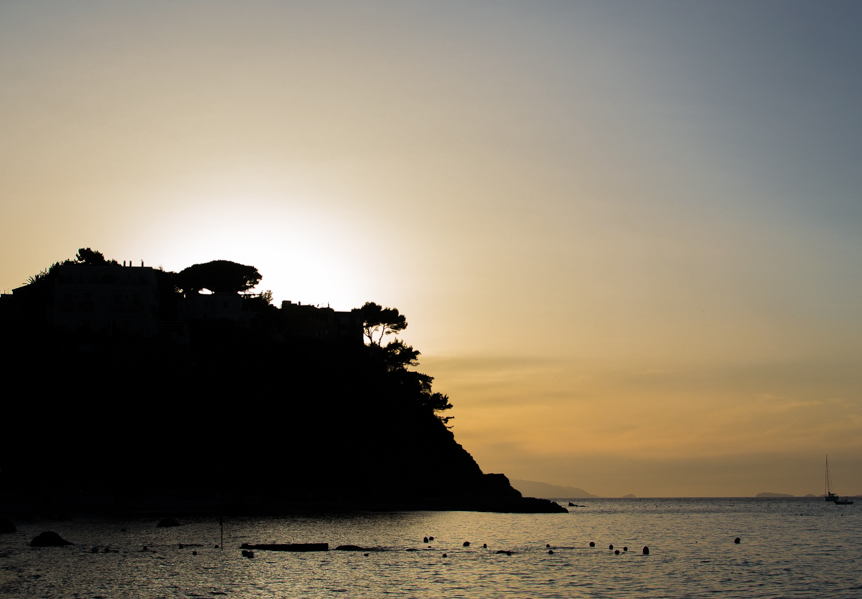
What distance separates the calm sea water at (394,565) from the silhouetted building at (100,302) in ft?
157

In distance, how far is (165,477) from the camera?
10612cm

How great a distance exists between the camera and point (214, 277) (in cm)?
16488

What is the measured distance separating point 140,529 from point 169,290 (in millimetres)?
95864

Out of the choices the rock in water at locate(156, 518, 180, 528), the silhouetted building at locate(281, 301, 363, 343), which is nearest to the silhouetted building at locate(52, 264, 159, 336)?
the silhouetted building at locate(281, 301, 363, 343)

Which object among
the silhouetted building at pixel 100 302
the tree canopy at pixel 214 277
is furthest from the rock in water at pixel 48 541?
the tree canopy at pixel 214 277

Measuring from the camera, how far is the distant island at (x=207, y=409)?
103062mm

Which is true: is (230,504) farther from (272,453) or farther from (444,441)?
(444,441)

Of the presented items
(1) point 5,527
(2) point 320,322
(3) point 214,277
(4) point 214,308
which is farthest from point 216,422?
(3) point 214,277

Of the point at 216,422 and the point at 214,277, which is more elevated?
the point at 214,277

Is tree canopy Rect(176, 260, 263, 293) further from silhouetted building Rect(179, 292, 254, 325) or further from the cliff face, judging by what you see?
the cliff face

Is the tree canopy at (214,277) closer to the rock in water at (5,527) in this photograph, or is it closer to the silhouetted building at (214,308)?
the silhouetted building at (214,308)

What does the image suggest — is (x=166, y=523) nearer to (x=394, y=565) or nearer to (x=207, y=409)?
(x=394, y=565)

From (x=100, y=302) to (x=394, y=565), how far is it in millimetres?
86116

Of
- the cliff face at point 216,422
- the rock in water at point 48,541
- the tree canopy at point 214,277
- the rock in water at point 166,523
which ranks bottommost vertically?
the rock in water at point 166,523
